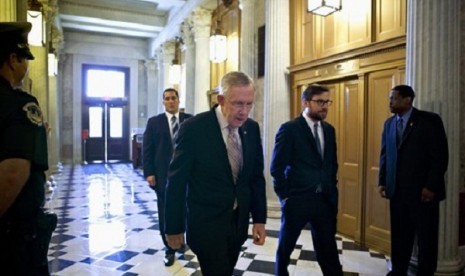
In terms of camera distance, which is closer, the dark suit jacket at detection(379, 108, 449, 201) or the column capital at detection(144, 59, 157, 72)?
the dark suit jacket at detection(379, 108, 449, 201)

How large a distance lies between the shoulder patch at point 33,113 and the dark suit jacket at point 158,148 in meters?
2.28

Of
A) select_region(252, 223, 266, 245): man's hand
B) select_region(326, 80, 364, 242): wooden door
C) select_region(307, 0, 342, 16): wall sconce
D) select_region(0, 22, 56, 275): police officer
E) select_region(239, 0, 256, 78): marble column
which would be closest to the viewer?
select_region(0, 22, 56, 275): police officer

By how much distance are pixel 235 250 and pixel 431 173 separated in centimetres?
182

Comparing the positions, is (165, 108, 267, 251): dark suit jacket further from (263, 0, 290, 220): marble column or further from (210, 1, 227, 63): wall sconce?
(210, 1, 227, 63): wall sconce

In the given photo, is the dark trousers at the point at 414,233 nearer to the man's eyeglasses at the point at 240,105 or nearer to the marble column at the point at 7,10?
the man's eyeglasses at the point at 240,105

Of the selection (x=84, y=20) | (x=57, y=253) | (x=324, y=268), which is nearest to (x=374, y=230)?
(x=324, y=268)

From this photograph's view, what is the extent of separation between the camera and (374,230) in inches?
169

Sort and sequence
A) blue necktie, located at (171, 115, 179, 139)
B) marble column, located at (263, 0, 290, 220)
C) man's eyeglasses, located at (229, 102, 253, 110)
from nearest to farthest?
1. man's eyeglasses, located at (229, 102, 253, 110)
2. blue necktie, located at (171, 115, 179, 139)
3. marble column, located at (263, 0, 290, 220)

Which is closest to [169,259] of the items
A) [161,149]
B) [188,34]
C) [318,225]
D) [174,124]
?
[161,149]

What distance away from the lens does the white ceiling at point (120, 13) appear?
11.9 m

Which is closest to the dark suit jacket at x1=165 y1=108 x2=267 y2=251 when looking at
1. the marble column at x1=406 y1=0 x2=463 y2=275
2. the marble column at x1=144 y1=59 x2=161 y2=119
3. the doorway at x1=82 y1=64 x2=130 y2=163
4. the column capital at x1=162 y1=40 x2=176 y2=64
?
the marble column at x1=406 y1=0 x2=463 y2=275

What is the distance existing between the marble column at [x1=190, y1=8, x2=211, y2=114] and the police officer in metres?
7.85

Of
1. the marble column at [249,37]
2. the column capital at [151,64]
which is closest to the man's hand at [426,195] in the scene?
the marble column at [249,37]

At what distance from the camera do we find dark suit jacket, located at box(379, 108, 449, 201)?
113 inches
